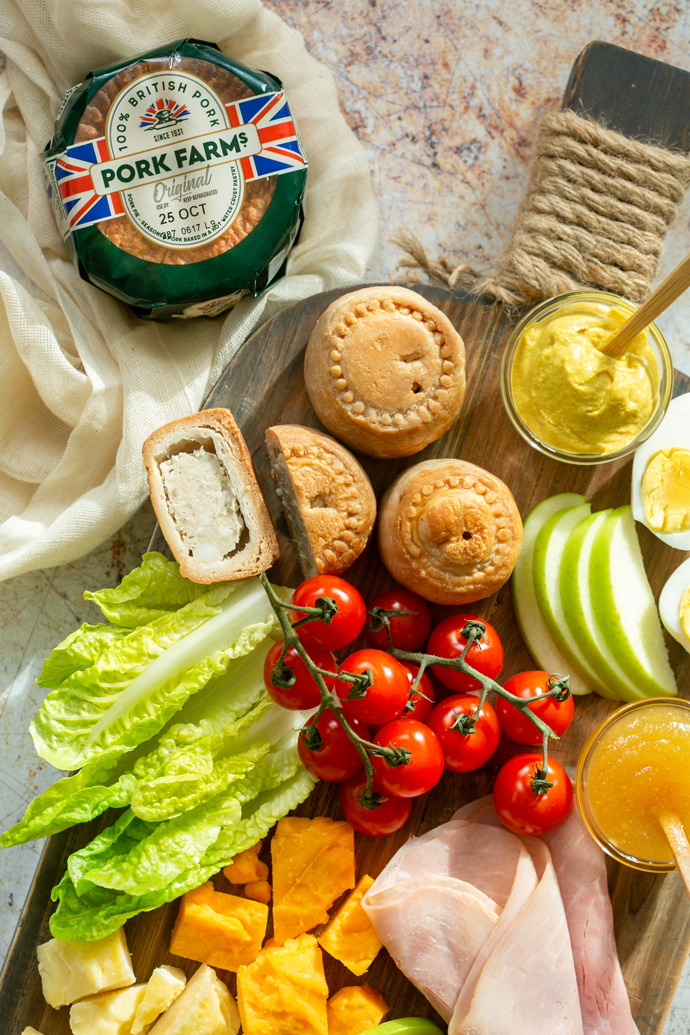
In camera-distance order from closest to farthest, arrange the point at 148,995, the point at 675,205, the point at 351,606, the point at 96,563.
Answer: the point at 351,606
the point at 148,995
the point at 675,205
the point at 96,563

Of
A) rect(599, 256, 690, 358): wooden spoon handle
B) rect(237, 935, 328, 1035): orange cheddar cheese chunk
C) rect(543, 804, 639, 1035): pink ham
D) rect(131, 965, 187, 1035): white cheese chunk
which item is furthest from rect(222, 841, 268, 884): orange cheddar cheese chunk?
rect(599, 256, 690, 358): wooden spoon handle

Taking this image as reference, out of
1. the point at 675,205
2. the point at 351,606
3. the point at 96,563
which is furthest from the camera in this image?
the point at 96,563

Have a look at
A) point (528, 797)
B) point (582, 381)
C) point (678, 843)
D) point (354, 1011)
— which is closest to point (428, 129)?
point (582, 381)

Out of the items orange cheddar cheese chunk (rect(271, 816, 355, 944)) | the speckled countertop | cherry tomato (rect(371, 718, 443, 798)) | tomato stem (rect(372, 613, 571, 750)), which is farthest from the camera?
the speckled countertop

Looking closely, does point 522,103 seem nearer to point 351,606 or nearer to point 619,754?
point 351,606

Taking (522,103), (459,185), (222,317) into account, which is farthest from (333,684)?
(522,103)

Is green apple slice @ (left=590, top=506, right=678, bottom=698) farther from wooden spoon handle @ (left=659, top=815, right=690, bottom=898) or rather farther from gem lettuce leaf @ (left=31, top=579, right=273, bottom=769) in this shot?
gem lettuce leaf @ (left=31, top=579, right=273, bottom=769)

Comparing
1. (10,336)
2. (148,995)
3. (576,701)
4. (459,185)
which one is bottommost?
(148,995)
